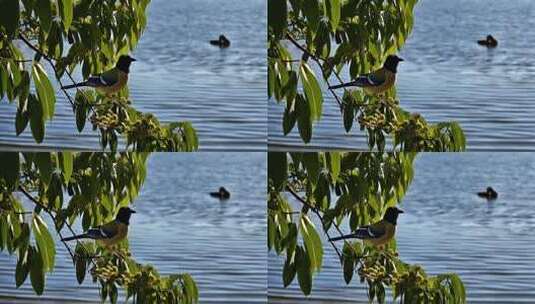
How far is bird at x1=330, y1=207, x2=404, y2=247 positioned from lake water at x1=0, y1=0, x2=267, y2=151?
0.42m

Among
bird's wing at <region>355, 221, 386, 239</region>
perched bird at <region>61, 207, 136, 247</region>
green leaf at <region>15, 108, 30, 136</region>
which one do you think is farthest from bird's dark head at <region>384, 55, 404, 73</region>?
green leaf at <region>15, 108, 30, 136</region>

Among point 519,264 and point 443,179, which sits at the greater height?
point 443,179

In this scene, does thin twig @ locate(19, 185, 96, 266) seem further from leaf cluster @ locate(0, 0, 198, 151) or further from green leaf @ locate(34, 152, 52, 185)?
leaf cluster @ locate(0, 0, 198, 151)

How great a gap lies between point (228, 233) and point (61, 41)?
2.67 ft

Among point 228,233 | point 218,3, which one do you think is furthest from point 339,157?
point 218,3

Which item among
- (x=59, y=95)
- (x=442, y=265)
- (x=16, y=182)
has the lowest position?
(x=442, y=265)

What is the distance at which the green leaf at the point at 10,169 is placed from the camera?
10.6 feet

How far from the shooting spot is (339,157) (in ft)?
10.6

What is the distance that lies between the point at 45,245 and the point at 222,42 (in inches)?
34.0

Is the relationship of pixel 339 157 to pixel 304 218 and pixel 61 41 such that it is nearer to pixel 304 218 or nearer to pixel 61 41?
pixel 304 218

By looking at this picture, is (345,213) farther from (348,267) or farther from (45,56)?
(45,56)

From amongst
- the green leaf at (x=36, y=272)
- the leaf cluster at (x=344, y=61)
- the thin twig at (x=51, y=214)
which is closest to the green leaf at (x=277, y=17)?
the leaf cluster at (x=344, y=61)

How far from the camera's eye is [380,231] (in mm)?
3236

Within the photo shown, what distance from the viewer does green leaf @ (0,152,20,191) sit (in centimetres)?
324
